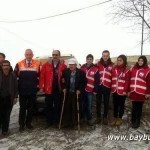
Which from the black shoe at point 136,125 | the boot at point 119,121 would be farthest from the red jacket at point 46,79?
the black shoe at point 136,125

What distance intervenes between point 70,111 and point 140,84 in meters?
2.03

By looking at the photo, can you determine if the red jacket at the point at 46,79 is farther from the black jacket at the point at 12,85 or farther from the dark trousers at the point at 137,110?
the dark trousers at the point at 137,110

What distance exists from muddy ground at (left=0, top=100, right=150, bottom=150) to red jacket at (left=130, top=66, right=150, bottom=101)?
906mm

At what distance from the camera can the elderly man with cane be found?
29.2 feet

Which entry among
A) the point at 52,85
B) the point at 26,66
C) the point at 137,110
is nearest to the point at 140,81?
the point at 137,110

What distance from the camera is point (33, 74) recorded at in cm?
879

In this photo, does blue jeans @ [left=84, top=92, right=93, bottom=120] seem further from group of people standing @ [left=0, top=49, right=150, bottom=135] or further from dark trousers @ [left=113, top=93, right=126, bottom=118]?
dark trousers @ [left=113, top=93, right=126, bottom=118]

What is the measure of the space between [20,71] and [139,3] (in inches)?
452

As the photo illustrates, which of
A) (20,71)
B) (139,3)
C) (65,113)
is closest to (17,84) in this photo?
(20,71)

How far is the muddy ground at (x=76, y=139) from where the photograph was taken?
757 cm

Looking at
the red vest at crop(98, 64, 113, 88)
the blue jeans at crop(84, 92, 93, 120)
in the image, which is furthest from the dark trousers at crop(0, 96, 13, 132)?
the red vest at crop(98, 64, 113, 88)

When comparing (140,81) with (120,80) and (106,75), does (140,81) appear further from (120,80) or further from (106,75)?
(106,75)

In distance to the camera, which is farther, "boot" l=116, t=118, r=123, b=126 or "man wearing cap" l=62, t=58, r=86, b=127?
"boot" l=116, t=118, r=123, b=126

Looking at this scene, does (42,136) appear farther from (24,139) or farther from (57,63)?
(57,63)
